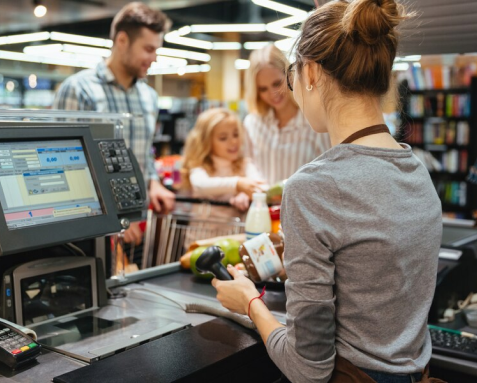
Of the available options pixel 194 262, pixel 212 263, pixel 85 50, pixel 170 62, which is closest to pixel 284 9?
pixel 194 262

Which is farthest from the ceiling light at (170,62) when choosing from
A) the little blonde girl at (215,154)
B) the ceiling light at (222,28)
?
the little blonde girl at (215,154)

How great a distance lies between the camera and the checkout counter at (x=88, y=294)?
1.15 metres

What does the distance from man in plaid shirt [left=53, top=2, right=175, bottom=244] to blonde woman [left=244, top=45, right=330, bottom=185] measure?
2.00 ft

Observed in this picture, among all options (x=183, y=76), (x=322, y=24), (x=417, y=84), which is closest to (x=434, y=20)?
(x=322, y=24)

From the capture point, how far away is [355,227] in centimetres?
102

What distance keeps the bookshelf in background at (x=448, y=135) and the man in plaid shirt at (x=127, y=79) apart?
482cm

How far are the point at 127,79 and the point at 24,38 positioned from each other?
8519 millimetres

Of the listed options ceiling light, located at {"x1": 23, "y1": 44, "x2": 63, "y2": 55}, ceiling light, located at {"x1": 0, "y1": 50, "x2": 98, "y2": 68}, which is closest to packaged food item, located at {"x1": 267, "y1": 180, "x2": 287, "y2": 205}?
ceiling light, located at {"x1": 23, "y1": 44, "x2": 63, "y2": 55}

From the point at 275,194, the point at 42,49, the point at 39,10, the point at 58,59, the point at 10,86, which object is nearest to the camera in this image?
the point at 275,194

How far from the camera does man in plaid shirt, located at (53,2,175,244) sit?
10.1 ft

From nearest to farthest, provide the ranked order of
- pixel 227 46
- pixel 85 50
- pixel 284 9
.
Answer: pixel 284 9
pixel 85 50
pixel 227 46

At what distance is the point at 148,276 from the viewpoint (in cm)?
184

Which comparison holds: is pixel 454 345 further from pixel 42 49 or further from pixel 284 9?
pixel 42 49

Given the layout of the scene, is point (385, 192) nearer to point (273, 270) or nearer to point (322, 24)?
point (322, 24)
